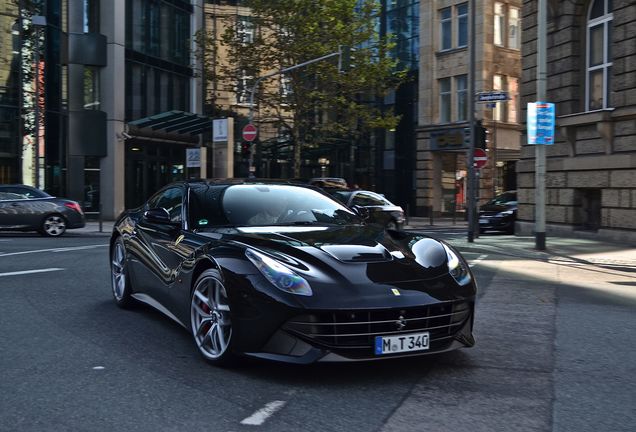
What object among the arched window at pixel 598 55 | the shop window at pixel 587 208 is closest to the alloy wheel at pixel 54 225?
the shop window at pixel 587 208

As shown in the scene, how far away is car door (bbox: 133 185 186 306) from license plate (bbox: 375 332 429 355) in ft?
6.38

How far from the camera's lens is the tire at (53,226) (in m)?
19.3

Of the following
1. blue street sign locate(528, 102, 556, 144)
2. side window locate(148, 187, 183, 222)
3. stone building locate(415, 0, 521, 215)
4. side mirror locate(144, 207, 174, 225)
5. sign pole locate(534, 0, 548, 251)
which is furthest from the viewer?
stone building locate(415, 0, 521, 215)

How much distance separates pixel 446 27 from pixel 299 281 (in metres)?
34.9

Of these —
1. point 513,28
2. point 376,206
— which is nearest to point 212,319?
point 376,206

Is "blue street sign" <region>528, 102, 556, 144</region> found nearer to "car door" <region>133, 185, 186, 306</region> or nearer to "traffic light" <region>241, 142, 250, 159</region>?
"car door" <region>133, 185, 186, 306</region>

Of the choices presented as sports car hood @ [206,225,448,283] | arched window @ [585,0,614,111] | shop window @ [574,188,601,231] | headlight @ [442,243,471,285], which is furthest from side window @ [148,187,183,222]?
arched window @ [585,0,614,111]

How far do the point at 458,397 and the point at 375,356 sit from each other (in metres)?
0.55

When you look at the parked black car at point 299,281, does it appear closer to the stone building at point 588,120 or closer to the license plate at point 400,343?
the license plate at point 400,343

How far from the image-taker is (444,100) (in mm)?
37094

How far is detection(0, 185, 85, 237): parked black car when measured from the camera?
18.9 m

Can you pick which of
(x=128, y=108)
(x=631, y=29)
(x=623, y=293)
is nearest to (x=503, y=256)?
(x=623, y=293)

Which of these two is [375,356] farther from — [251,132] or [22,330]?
[251,132]

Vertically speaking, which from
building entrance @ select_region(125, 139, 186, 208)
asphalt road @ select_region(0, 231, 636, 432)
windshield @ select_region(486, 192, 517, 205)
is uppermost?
building entrance @ select_region(125, 139, 186, 208)
